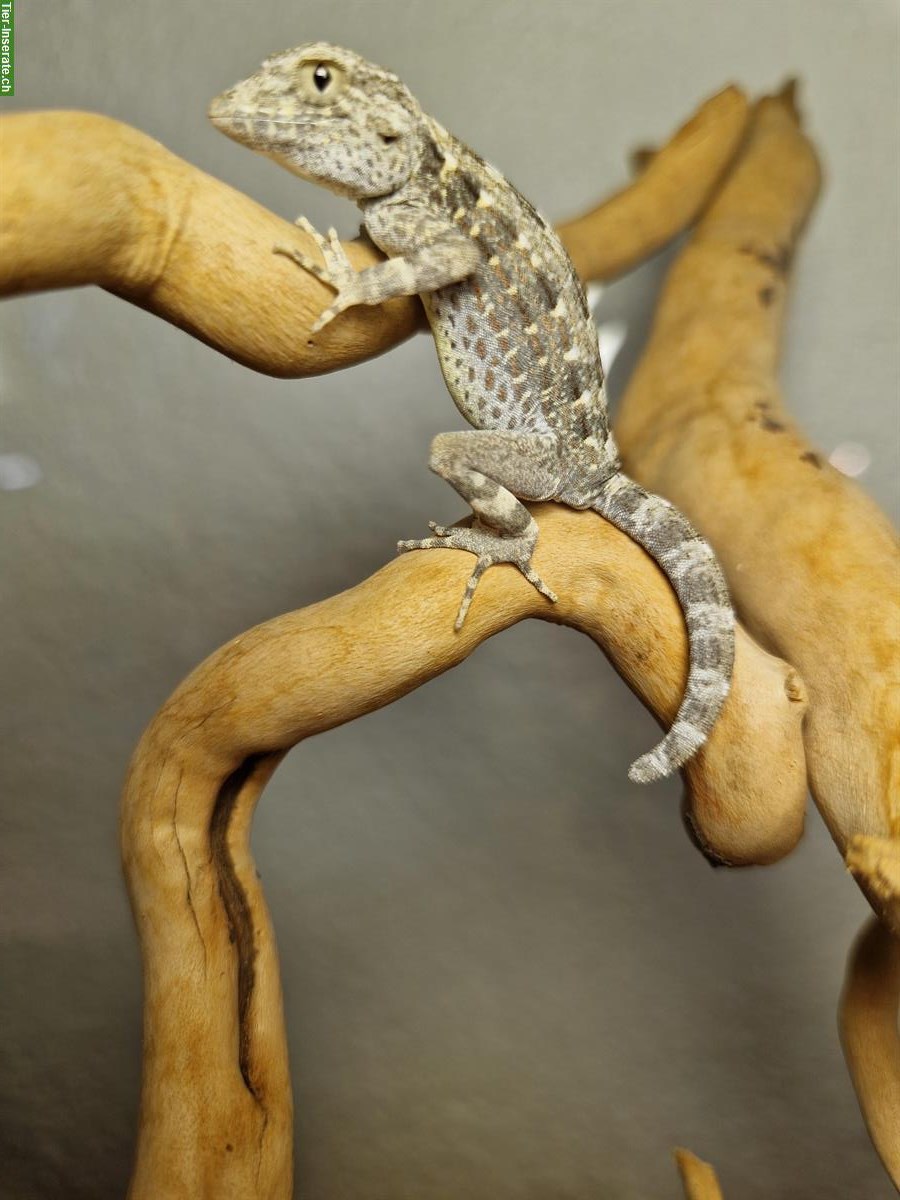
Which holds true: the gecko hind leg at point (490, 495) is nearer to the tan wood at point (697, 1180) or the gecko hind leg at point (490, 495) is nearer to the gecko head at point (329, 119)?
the gecko head at point (329, 119)

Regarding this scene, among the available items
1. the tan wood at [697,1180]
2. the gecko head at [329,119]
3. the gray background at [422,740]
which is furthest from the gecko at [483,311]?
the gray background at [422,740]

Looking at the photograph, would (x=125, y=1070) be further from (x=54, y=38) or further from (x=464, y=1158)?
(x=54, y=38)

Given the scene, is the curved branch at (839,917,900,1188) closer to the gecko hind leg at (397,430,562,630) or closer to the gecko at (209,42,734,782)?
the gecko at (209,42,734,782)

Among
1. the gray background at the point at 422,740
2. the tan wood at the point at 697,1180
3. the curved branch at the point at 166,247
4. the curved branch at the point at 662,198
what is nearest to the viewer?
the curved branch at the point at 166,247

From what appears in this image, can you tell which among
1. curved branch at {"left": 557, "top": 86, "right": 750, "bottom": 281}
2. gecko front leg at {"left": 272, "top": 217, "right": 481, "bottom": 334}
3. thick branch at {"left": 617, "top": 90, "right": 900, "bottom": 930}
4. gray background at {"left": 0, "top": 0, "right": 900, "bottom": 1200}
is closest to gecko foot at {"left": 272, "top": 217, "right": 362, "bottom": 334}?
gecko front leg at {"left": 272, "top": 217, "right": 481, "bottom": 334}

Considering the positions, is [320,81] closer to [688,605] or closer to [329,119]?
[329,119]

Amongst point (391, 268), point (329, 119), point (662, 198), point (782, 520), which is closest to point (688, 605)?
point (782, 520)

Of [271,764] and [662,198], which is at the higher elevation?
[662,198]
